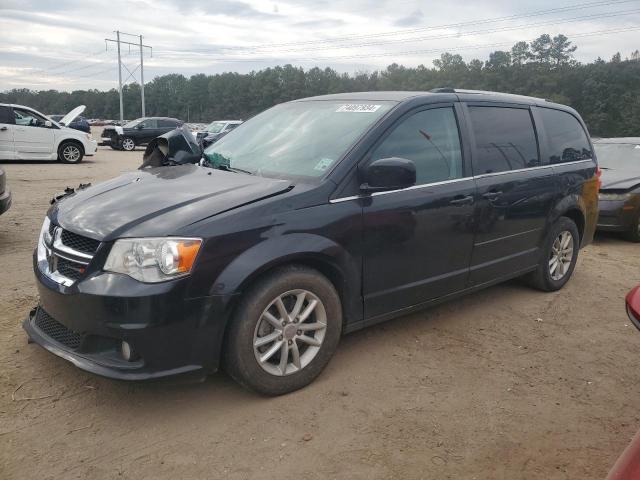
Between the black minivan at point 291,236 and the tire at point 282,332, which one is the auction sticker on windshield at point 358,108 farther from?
the tire at point 282,332

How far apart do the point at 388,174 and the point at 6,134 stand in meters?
15.1

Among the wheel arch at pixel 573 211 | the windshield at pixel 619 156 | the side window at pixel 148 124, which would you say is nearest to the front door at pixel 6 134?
the side window at pixel 148 124

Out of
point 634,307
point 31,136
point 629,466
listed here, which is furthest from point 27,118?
point 629,466

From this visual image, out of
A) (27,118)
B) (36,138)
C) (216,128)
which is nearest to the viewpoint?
(27,118)

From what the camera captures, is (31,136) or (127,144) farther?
(127,144)

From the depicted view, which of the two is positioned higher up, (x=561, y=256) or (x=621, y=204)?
(x=621, y=204)

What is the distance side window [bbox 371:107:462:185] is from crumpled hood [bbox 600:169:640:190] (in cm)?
500

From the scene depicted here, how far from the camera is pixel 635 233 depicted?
7957 millimetres

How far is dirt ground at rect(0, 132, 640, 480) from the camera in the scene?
259 centimetres

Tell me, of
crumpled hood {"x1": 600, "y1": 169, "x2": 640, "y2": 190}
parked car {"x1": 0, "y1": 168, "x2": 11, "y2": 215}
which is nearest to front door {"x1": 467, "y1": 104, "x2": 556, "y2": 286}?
crumpled hood {"x1": 600, "y1": 169, "x2": 640, "y2": 190}

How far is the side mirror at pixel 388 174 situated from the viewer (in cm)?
326

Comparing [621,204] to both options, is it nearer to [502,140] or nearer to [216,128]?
[502,140]

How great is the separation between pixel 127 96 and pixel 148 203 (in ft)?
413

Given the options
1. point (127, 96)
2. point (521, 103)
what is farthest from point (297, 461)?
point (127, 96)
